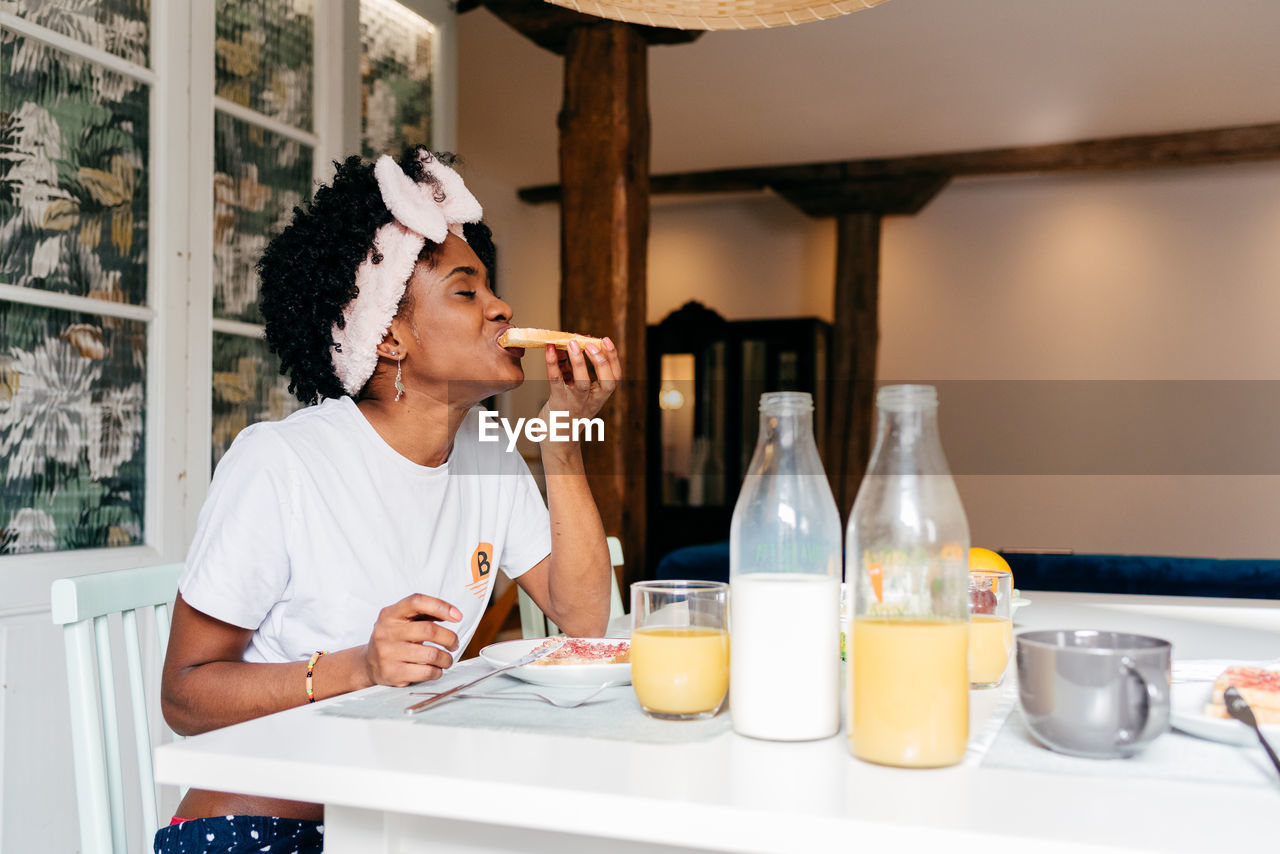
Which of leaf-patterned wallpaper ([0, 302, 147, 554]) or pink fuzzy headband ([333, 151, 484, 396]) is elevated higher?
pink fuzzy headband ([333, 151, 484, 396])

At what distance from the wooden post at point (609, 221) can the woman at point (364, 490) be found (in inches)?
62.5

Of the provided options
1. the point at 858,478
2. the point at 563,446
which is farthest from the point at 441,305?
the point at 858,478

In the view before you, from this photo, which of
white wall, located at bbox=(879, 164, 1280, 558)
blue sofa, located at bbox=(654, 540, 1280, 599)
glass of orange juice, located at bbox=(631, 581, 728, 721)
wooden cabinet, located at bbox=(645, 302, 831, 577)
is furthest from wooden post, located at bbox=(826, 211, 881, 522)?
glass of orange juice, located at bbox=(631, 581, 728, 721)

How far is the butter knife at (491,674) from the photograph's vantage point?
0.88 metres

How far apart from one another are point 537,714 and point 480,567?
0.60 m

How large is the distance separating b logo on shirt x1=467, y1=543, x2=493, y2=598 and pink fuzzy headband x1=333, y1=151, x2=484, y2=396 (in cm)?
30

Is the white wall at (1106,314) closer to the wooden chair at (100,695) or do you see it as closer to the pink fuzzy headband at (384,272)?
the pink fuzzy headband at (384,272)

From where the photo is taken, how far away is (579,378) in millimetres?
1426

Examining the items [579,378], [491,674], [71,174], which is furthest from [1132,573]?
[71,174]

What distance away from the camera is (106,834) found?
1003 millimetres

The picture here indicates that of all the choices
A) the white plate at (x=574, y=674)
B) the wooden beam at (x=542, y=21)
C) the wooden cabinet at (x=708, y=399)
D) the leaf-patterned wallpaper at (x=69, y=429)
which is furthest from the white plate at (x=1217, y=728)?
the wooden cabinet at (x=708, y=399)

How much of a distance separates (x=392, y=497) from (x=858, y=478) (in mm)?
5580

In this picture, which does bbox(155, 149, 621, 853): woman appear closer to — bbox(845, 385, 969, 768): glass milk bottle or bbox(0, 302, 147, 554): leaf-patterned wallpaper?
bbox(845, 385, 969, 768): glass milk bottle

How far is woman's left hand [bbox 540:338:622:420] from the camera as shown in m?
1.42
